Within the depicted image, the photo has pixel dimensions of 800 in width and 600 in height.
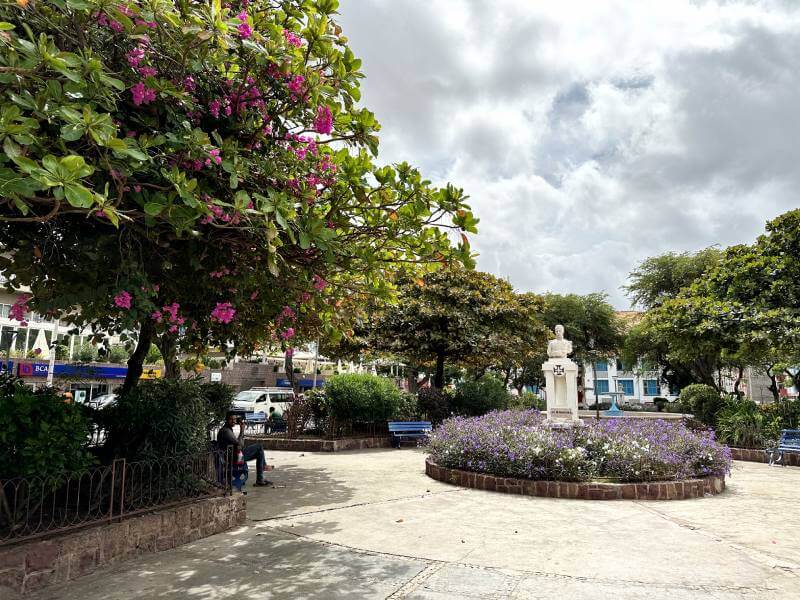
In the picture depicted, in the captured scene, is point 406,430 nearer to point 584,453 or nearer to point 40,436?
point 584,453

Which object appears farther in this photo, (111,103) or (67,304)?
(67,304)

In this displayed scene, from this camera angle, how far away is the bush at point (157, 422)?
5.97 m

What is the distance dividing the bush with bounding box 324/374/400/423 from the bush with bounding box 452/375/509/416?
3526 millimetres

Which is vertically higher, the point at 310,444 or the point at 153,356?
the point at 153,356

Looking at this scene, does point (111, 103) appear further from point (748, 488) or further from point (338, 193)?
point (748, 488)

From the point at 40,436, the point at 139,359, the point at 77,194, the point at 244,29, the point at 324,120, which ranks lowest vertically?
the point at 40,436

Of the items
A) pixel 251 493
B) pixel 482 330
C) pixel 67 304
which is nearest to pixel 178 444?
pixel 67 304

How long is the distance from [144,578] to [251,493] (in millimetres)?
3897

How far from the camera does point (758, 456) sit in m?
13.5

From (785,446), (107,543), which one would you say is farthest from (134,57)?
(785,446)

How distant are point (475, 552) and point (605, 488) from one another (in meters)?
3.51

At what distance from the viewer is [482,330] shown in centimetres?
1794

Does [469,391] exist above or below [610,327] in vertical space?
below

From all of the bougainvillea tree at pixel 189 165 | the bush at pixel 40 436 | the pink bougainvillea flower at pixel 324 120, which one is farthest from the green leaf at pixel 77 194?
the bush at pixel 40 436
